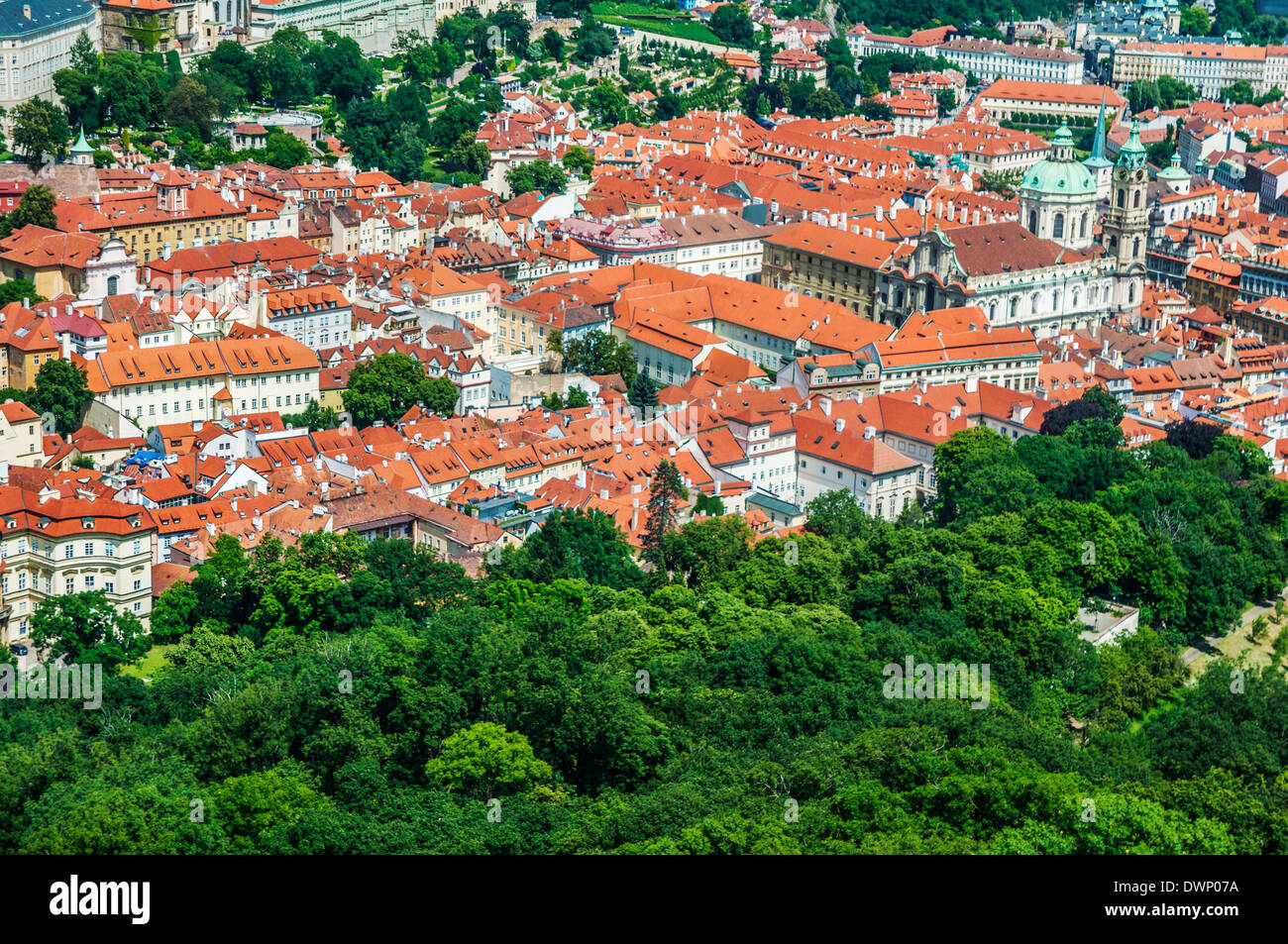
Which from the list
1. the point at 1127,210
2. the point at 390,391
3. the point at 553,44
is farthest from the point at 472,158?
the point at 390,391

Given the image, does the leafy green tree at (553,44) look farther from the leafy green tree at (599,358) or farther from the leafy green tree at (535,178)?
the leafy green tree at (599,358)

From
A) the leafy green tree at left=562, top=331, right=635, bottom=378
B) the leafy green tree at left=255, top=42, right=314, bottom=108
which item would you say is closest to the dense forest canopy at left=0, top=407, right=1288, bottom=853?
the leafy green tree at left=562, top=331, right=635, bottom=378

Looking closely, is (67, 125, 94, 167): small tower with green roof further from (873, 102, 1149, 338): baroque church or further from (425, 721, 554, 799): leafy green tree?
(425, 721, 554, 799): leafy green tree

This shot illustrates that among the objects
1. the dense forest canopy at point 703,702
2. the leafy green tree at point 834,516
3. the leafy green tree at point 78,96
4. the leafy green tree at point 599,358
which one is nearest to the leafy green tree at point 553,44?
the leafy green tree at point 78,96

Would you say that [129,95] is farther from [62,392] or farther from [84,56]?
[62,392]

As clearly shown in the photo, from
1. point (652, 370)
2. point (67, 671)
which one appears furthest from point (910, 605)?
point (652, 370)

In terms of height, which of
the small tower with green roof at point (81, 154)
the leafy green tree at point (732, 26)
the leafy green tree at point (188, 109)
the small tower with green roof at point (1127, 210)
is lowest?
the small tower with green roof at point (1127, 210)
